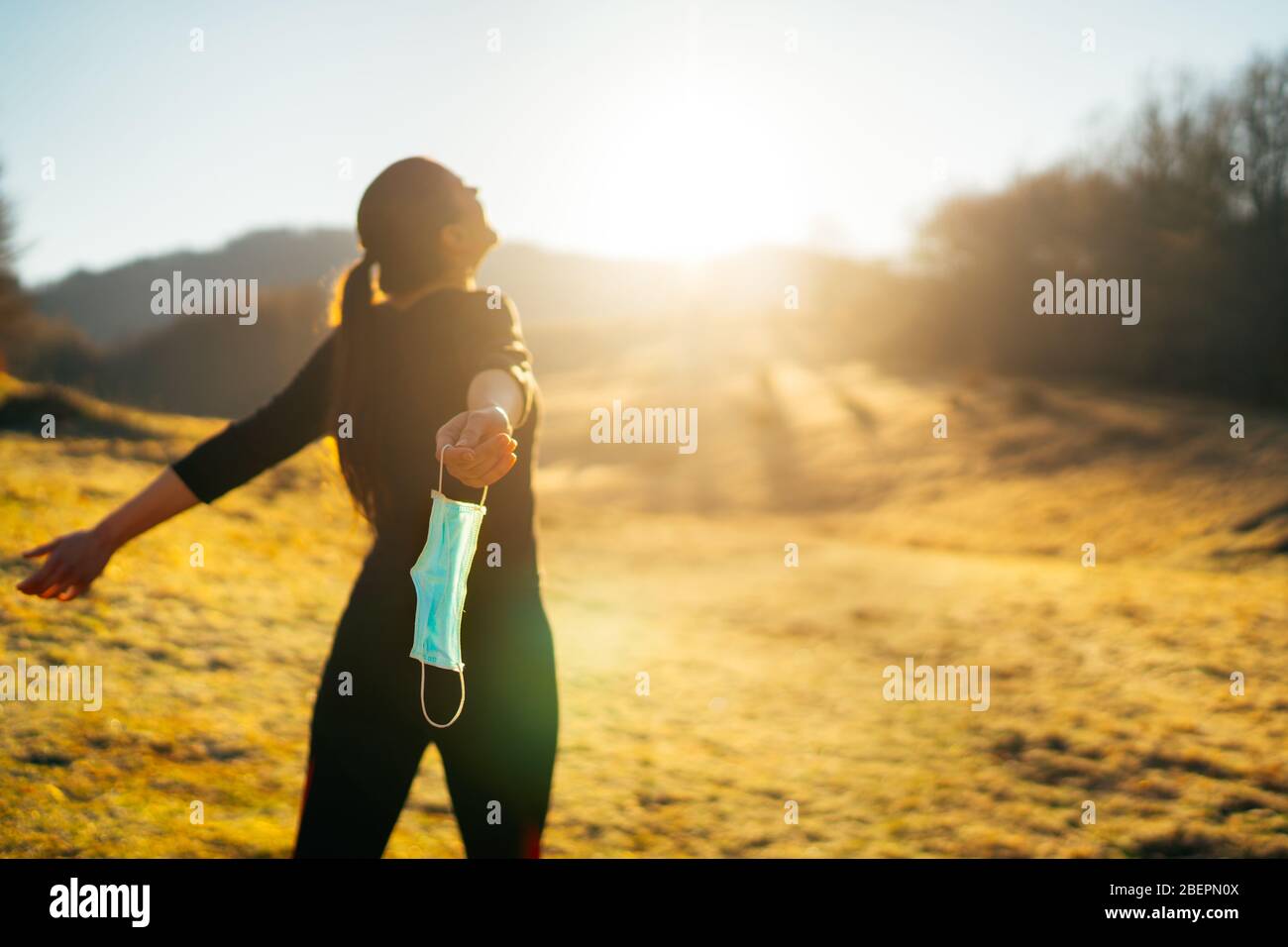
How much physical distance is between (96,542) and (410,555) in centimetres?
65

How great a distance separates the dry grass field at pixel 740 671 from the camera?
4555mm

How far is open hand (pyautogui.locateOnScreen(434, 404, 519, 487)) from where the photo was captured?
4.74 feet

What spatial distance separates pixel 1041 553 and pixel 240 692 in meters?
13.1

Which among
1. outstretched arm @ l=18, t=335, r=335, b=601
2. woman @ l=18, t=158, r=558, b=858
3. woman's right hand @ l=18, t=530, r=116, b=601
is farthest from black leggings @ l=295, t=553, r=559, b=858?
woman's right hand @ l=18, t=530, r=116, b=601

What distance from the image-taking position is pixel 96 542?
1835 millimetres

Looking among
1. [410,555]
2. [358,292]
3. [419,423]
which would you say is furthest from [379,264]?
[410,555]

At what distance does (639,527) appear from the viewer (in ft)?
53.8

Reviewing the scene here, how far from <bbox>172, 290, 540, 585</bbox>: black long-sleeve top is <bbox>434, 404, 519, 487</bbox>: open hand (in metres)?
0.30

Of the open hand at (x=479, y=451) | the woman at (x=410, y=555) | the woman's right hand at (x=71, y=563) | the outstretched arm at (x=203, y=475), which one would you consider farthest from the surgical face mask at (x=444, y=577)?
the woman's right hand at (x=71, y=563)

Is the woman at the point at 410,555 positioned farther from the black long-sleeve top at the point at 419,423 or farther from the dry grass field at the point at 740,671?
the dry grass field at the point at 740,671

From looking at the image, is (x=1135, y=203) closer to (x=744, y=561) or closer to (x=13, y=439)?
(x=744, y=561)

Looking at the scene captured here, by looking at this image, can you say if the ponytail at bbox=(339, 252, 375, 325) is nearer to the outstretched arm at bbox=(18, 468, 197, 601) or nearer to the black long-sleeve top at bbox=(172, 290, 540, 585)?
the black long-sleeve top at bbox=(172, 290, 540, 585)

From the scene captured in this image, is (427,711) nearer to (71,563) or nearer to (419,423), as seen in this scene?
(419,423)
